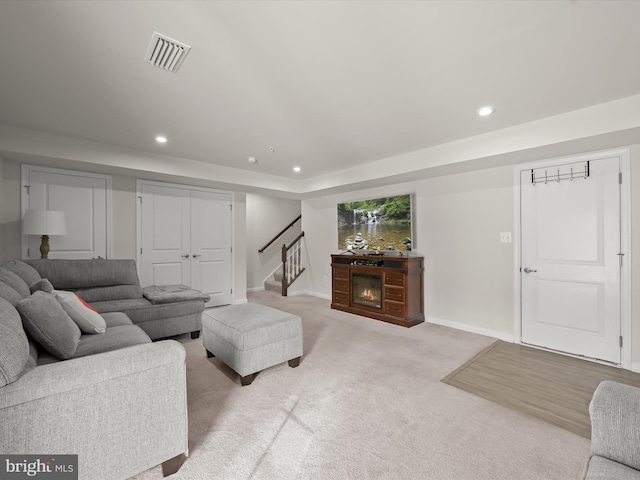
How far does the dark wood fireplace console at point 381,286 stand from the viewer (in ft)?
13.3

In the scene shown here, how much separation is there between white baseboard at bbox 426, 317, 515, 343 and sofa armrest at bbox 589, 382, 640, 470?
2.69m

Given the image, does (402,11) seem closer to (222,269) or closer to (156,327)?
(156,327)

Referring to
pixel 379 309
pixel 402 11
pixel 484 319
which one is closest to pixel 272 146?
pixel 402 11

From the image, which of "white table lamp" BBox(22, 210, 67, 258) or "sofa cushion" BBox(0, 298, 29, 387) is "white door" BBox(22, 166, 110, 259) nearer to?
"white table lamp" BBox(22, 210, 67, 258)

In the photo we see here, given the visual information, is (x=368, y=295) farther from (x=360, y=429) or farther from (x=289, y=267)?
(x=360, y=429)

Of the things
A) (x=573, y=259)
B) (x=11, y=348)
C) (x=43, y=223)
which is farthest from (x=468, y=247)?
(x=43, y=223)

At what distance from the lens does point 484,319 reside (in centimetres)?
369

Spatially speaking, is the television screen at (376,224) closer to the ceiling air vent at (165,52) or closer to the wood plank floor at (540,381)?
the wood plank floor at (540,381)

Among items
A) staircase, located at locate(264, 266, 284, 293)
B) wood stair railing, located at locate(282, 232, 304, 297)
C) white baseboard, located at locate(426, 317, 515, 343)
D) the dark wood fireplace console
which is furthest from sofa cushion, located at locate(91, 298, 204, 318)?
white baseboard, located at locate(426, 317, 515, 343)

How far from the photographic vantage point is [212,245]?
5082 millimetres

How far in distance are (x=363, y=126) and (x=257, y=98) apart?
3.65ft

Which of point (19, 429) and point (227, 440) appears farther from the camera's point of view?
point (227, 440)

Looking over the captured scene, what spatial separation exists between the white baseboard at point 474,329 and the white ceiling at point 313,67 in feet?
7.76

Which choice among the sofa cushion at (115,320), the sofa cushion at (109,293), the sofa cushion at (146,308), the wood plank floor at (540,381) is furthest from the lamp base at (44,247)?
the wood plank floor at (540,381)
